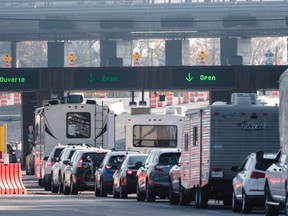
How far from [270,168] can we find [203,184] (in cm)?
500

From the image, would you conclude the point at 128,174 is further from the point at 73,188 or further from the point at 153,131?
the point at 153,131

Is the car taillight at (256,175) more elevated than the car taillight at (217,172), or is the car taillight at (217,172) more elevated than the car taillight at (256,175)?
the car taillight at (256,175)

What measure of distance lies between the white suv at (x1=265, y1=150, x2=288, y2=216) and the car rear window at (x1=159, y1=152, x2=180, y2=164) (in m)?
8.35

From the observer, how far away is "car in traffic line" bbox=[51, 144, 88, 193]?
41531mm

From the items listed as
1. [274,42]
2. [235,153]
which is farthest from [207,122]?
[274,42]

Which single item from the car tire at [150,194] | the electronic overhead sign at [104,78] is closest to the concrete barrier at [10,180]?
the car tire at [150,194]

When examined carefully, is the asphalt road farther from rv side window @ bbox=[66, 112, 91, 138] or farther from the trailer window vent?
rv side window @ bbox=[66, 112, 91, 138]

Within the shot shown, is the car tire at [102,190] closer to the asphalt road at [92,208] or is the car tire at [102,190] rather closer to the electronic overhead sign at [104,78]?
the asphalt road at [92,208]

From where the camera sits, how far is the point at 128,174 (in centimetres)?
3625

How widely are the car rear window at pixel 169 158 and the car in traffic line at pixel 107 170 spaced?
157 inches

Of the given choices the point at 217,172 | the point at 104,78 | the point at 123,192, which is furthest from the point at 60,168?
the point at 104,78

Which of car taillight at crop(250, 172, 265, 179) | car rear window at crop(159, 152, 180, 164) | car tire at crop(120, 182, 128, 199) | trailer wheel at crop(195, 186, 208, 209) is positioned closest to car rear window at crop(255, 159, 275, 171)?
car taillight at crop(250, 172, 265, 179)

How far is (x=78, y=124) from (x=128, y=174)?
11.9 meters

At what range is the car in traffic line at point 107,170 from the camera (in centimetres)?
3834
